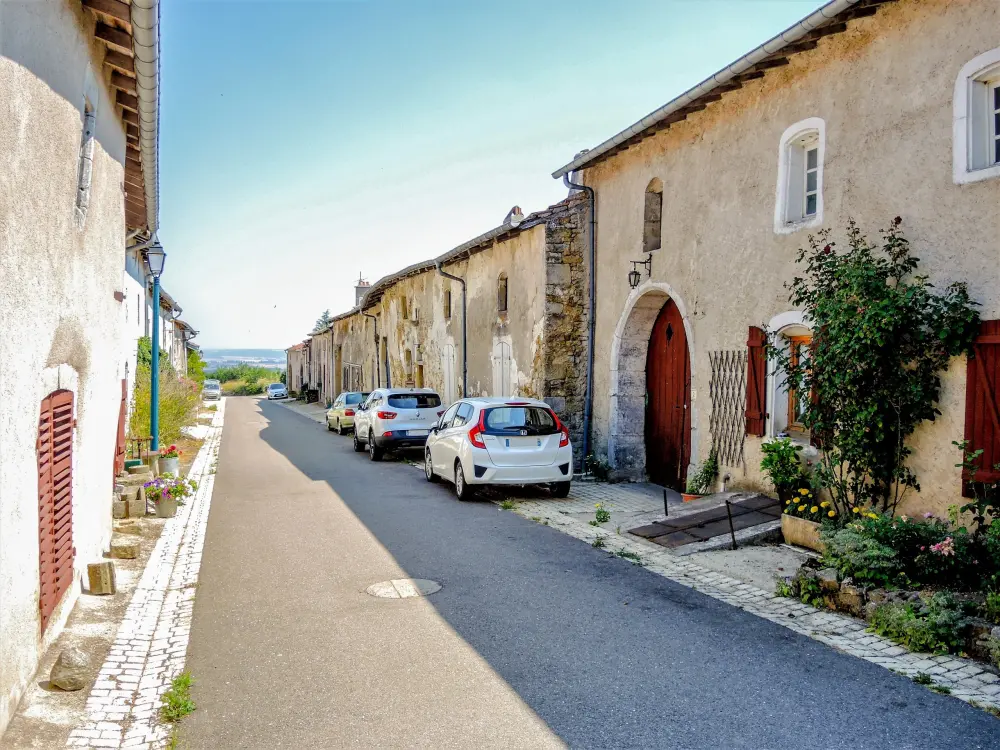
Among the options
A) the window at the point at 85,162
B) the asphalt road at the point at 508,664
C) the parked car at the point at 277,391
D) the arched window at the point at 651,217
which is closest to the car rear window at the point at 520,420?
the asphalt road at the point at 508,664

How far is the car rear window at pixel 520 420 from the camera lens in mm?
11344

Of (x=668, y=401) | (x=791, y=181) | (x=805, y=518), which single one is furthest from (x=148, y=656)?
(x=668, y=401)

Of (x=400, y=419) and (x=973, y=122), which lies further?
(x=400, y=419)

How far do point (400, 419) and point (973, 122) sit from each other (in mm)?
12624

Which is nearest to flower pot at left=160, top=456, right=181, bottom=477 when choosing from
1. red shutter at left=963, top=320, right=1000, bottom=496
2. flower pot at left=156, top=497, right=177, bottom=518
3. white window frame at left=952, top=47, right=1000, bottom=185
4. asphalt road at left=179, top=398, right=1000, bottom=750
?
flower pot at left=156, top=497, right=177, bottom=518

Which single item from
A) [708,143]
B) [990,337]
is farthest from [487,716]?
[708,143]

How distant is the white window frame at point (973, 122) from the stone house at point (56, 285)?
6.82m

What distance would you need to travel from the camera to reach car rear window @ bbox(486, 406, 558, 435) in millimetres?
11344

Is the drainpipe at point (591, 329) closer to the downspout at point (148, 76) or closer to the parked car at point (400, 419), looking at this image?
the parked car at point (400, 419)

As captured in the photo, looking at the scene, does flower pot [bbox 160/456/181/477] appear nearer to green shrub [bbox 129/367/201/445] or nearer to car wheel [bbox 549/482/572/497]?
green shrub [bbox 129/367/201/445]

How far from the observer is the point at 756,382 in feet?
31.9

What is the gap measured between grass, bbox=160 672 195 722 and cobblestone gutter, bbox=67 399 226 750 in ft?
0.16

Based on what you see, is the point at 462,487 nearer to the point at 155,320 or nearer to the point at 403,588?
the point at 403,588

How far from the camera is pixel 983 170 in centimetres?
676
